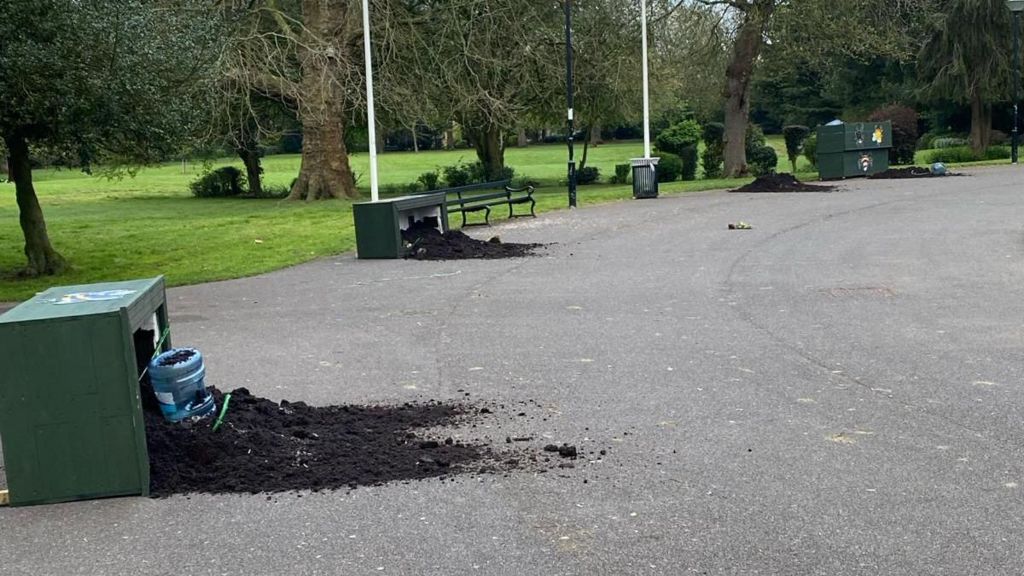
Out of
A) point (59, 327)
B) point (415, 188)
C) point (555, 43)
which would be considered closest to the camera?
point (59, 327)

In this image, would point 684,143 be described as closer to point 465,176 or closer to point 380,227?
point 465,176

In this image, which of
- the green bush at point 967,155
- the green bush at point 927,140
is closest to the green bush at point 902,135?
the green bush at point 967,155

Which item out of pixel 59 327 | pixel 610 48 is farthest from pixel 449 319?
pixel 610 48

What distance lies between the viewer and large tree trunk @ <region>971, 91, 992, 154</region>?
44.6 meters

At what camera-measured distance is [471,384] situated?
793cm

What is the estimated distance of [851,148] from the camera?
31672 millimetres

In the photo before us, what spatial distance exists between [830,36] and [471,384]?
29.2 metres

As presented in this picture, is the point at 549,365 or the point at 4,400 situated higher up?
the point at 4,400

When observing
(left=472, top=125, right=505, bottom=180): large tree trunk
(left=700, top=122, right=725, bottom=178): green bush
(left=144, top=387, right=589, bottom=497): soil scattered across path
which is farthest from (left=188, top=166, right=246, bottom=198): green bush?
(left=144, top=387, right=589, bottom=497): soil scattered across path

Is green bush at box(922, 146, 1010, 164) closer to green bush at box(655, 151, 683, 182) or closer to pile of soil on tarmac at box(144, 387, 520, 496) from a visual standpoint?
green bush at box(655, 151, 683, 182)

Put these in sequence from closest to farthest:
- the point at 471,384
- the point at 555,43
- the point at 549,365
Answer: the point at 471,384 < the point at 549,365 < the point at 555,43

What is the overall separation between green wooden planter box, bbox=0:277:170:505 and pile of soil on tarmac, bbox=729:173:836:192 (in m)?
24.4

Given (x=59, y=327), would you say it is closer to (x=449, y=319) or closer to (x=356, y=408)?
(x=356, y=408)

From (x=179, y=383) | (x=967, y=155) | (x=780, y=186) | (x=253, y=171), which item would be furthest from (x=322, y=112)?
(x=179, y=383)
